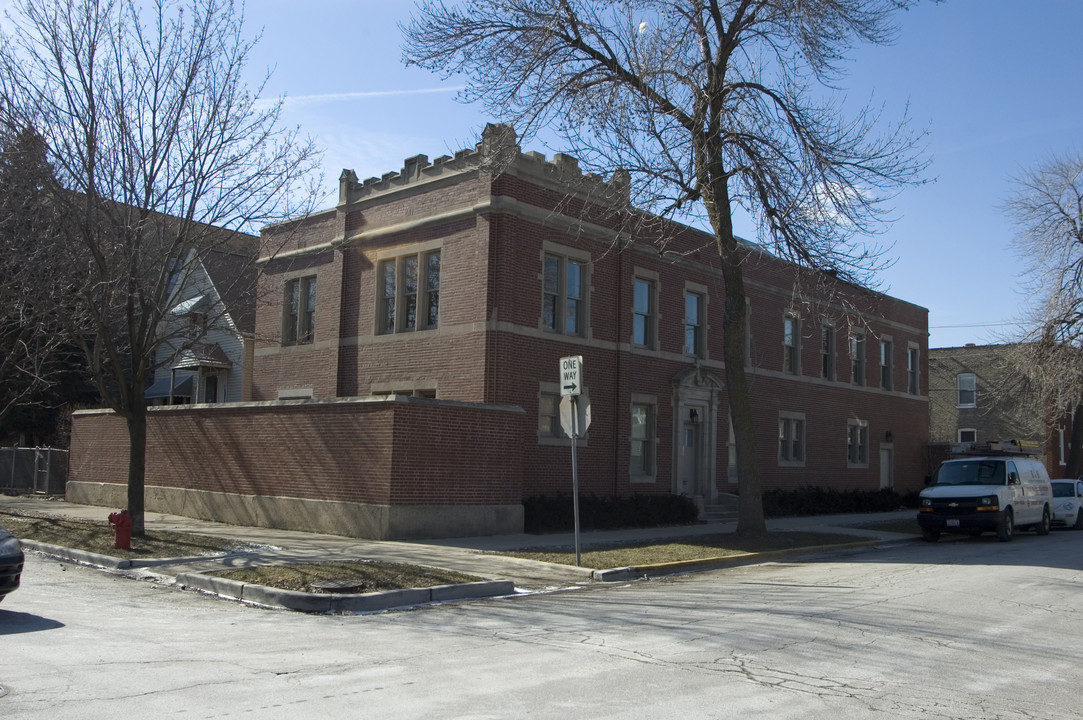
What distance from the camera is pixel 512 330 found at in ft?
67.3

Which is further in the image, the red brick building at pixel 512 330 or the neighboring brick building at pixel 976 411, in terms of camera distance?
the neighboring brick building at pixel 976 411

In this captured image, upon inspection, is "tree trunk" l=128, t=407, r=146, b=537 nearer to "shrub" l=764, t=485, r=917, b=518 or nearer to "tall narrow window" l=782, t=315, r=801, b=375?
"shrub" l=764, t=485, r=917, b=518

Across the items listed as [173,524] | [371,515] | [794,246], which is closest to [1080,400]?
[794,246]

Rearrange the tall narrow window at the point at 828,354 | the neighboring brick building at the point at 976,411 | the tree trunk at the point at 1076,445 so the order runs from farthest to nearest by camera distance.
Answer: the neighboring brick building at the point at 976,411, the tree trunk at the point at 1076,445, the tall narrow window at the point at 828,354

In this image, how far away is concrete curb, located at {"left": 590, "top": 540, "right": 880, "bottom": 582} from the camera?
13984 millimetres

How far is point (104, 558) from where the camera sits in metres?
13.9

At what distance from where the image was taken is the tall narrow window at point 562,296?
2189 centimetres

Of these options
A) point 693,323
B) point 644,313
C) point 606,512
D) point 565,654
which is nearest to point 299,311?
point 644,313

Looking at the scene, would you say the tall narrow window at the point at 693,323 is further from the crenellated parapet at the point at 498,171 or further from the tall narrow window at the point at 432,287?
the tall narrow window at the point at 432,287

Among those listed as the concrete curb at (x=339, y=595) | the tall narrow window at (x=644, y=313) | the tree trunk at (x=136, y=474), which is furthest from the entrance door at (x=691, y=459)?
the tree trunk at (x=136, y=474)

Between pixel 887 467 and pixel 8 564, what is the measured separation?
1286 inches

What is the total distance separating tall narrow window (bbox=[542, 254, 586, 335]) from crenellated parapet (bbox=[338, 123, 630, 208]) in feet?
5.83

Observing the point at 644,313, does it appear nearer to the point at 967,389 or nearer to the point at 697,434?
the point at 697,434

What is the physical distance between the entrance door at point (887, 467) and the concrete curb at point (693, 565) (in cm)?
1729
